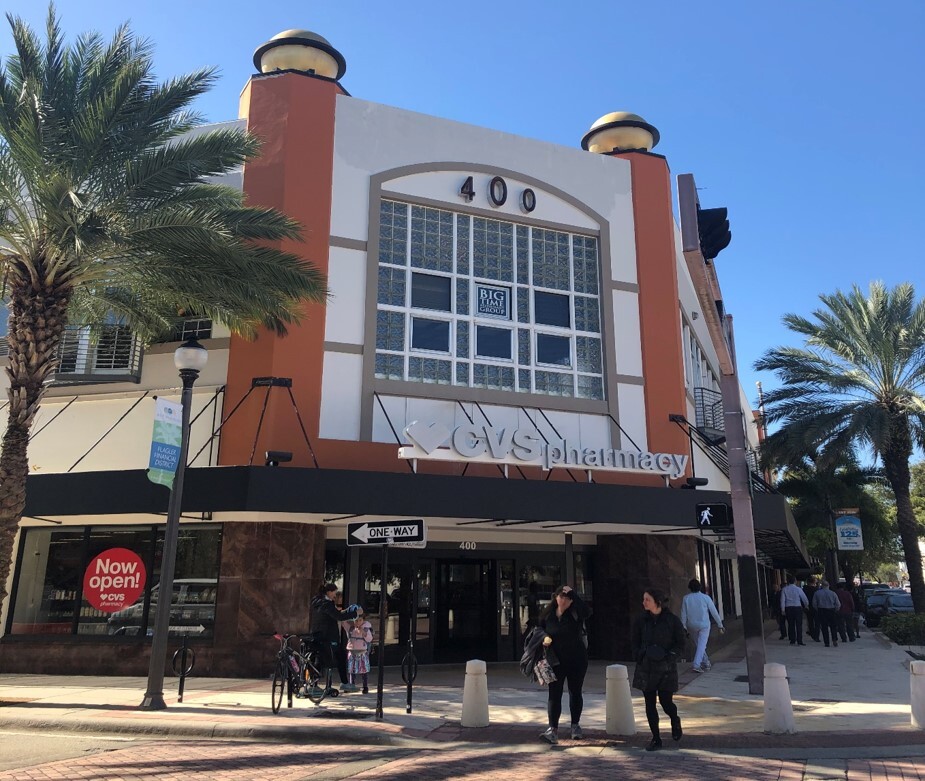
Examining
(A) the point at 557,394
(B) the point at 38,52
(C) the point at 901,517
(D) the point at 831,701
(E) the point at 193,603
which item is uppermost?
(B) the point at 38,52

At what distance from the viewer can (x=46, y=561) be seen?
51.2ft

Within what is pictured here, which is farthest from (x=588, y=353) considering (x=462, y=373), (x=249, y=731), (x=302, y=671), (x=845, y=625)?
(x=845, y=625)

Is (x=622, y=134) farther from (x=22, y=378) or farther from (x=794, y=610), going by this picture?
(x=22, y=378)

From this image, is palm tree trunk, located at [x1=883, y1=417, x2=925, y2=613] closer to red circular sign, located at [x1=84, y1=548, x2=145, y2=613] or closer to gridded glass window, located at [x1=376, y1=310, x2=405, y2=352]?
gridded glass window, located at [x1=376, y1=310, x2=405, y2=352]

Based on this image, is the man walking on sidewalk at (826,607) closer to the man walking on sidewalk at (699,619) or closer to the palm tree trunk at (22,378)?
the man walking on sidewalk at (699,619)

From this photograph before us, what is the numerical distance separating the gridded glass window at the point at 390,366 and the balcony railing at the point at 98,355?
4.84 metres

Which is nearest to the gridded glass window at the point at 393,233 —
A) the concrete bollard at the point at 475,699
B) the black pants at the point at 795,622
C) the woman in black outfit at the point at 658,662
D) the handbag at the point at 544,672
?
the concrete bollard at the point at 475,699

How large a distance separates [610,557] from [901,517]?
41.1 feet

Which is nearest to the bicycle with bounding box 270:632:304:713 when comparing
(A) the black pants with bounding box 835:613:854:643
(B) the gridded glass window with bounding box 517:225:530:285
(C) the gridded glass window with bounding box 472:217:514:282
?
(C) the gridded glass window with bounding box 472:217:514:282

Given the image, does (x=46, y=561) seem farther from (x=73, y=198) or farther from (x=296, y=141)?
(x=296, y=141)

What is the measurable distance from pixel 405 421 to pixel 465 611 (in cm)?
435

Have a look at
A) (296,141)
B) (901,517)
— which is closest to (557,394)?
(296,141)

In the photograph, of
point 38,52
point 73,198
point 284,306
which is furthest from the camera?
point 284,306

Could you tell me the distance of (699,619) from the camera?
48.2 feet
